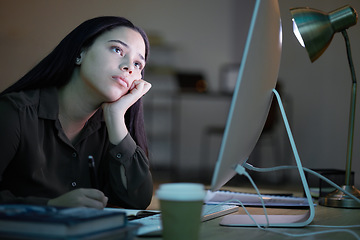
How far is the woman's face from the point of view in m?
1.24

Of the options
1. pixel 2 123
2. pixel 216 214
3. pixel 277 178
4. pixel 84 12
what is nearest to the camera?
pixel 216 214

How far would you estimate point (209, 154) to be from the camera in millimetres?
5875

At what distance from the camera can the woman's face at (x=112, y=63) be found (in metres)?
1.24

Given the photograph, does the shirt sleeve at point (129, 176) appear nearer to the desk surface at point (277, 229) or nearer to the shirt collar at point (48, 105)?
the shirt collar at point (48, 105)

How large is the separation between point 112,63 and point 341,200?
676 mm

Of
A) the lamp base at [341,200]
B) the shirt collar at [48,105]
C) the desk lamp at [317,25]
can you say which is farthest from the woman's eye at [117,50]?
the lamp base at [341,200]

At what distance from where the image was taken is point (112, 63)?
1.23 meters

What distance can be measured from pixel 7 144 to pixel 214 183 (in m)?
0.60

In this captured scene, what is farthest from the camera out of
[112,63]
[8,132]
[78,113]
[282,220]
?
[78,113]

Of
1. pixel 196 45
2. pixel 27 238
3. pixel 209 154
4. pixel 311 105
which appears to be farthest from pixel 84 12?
pixel 27 238

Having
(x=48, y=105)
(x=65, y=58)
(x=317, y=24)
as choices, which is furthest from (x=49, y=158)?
(x=317, y=24)

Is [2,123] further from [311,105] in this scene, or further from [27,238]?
[311,105]

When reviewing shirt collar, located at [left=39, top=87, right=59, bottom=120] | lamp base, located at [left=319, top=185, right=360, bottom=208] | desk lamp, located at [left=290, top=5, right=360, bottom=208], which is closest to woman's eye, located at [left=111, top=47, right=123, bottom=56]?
shirt collar, located at [left=39, top=87, right=59, bottom=120]

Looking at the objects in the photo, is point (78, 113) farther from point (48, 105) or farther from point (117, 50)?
point (117, 50)
